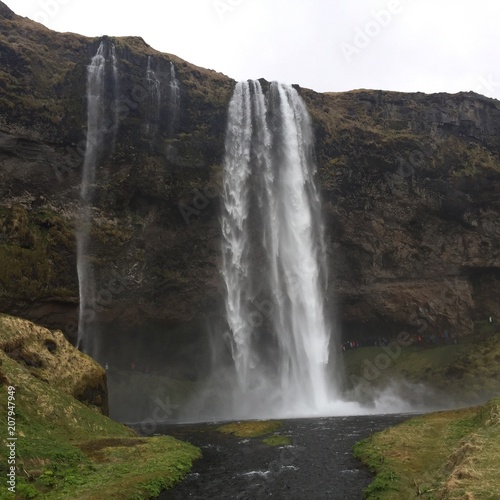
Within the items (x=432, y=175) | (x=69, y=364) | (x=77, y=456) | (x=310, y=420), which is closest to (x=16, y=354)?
(x=69, y=364)

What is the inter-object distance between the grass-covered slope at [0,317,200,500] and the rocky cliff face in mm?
12902

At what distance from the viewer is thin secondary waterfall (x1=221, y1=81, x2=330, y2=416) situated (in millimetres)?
48688

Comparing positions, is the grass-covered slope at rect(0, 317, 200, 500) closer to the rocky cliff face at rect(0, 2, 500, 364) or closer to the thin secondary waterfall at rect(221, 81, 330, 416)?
the rocky cliff face at rect(0, 2, 500, 364)

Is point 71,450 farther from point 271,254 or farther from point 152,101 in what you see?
point 152,101

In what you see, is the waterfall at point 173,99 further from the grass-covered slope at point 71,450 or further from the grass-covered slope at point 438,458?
the grass-covered slope at point 438,458

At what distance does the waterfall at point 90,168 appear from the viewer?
44.9 metres

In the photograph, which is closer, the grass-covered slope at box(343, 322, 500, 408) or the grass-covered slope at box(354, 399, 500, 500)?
the grass-covered slope at box(354, 399, 500, 500)

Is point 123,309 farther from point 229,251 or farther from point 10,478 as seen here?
point 10,478

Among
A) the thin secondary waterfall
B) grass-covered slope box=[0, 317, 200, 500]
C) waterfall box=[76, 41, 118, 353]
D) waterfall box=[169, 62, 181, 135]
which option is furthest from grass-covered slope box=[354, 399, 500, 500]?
waterfall box=[169, 62, 181, 135]

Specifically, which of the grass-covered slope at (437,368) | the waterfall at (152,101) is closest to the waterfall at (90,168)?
the waterfall at (152,101)

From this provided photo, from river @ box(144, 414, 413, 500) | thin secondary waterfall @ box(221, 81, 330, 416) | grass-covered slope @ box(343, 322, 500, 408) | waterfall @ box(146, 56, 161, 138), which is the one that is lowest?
river @ box(144, 414, 413, 500)

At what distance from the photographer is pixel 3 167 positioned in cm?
4091

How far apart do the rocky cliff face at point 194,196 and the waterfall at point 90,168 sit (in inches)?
25.9

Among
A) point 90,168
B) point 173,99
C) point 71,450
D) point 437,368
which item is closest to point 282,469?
point 71,450
